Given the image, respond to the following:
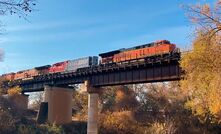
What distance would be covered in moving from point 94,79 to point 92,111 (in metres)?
5.71

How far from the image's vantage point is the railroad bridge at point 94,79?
48312 millimetres

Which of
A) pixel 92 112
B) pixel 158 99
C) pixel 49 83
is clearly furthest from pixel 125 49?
pixel 158 99

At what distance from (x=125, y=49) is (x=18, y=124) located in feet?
86.1

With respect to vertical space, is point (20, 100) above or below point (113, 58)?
below

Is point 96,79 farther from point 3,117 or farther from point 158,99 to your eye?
point 158,99

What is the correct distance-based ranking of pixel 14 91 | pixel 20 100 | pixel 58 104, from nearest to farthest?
pixel 58 104 < pixel 14 91 < pixel 20 100

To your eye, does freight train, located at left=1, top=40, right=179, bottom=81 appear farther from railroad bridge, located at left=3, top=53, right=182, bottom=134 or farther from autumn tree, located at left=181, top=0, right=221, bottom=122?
autumn tree, located at left=181, top=0, right=221, bottom=122

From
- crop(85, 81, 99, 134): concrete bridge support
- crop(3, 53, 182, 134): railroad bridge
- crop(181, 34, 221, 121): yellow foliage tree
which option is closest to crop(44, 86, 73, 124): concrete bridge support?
crop(3, 53, 182, 134): railroad bridge

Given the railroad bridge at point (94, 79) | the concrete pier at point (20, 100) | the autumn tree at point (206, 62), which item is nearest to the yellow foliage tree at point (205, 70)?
the autumn tree at point (206, 62)

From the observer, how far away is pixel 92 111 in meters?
59.6

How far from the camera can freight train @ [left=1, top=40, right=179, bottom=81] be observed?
52397 millimetres

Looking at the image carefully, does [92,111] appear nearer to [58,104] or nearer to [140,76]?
[58,104]

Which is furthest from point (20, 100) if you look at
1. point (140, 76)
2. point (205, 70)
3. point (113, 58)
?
point (205, 70)

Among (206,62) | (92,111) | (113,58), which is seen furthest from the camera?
(113,58)
